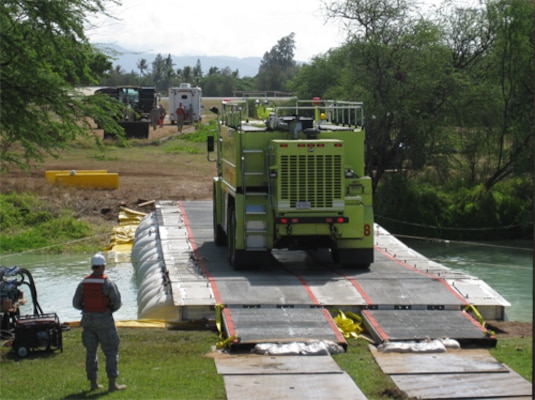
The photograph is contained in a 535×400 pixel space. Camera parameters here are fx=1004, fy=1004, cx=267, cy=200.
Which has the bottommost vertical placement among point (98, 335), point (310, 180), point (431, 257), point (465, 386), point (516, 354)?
point (431, 257)

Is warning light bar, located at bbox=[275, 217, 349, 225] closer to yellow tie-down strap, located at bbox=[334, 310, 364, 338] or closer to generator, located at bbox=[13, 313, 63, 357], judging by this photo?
yellow tie-down strap, located at bbox=[334, 310, 364, 338]

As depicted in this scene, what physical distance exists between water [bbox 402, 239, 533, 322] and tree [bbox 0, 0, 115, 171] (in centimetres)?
944

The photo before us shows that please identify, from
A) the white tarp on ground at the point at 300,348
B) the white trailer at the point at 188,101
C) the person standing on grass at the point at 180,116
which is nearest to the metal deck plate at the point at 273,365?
the white tarp on ground at the point at 300,348

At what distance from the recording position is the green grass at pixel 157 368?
35.7 ft

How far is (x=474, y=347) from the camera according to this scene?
531 inches

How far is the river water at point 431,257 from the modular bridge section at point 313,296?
167 centimetres

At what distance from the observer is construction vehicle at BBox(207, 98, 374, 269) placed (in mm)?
17109

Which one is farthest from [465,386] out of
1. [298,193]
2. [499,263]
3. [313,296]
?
[499,263]

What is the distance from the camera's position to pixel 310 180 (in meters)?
17.2

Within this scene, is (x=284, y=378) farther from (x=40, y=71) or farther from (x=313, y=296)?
(x=40, y=71)

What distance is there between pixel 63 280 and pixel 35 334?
1041 centimetres

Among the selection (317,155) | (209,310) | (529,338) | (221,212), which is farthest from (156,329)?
(221,212)

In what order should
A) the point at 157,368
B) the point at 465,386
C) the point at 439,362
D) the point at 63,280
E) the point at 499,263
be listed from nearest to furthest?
the point at 465,386 → the point at 157,368 → the point at 439,362 → the point at 63,280 → the point at 499,263

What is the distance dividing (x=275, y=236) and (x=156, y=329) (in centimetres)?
377
